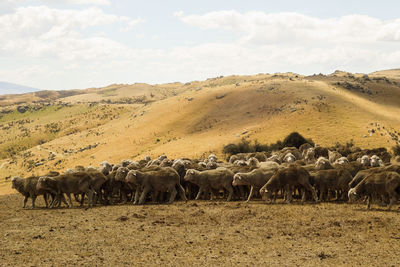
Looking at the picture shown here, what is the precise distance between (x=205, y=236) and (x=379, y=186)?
8.20 metres

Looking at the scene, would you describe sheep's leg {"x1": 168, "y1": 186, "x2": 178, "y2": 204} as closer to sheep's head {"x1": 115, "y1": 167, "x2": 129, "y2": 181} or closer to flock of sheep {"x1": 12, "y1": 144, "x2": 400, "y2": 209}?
flock of sheep {"x1": 12, "y1": 144, "x2": 400, "y2": 209}

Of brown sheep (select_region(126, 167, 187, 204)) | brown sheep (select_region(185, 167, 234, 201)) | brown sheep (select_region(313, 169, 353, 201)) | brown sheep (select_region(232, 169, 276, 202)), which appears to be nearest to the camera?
brown sheep (select_region(313, 169, 353, 201))

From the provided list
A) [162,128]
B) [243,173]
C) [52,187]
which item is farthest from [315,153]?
[162,128]

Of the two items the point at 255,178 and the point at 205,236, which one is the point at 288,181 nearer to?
the point at 255,178

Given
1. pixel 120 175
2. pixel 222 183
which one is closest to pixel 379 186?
pixel 222 183

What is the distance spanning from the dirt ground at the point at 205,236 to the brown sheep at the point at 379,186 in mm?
677

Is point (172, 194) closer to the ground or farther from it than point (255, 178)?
closer to the ground

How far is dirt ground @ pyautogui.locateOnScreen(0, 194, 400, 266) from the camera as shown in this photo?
11.3m

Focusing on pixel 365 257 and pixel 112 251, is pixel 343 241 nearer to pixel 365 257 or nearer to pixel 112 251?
pixel 365 257

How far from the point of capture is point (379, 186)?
57.0 ft

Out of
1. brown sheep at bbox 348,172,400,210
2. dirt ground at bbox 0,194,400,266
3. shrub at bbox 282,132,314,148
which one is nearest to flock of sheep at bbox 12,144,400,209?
brown sheep at bbox 348,172,400,210

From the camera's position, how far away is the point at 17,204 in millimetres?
21672

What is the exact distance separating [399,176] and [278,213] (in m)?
5.25

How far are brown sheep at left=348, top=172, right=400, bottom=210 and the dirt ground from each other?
2.22ft
